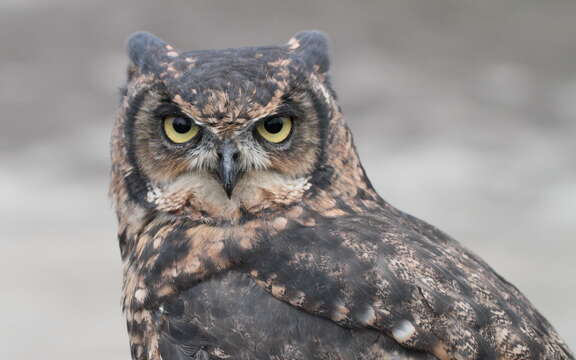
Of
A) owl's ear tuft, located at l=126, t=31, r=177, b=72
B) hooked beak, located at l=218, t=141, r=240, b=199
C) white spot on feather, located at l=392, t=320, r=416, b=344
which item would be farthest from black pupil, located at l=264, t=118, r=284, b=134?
white spot on feather, located at l=392, t=320, r=416, b=344

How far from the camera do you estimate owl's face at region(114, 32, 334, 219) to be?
8.52ft

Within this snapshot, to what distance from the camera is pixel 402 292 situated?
2406 millimetres

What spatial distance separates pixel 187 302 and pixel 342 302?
471 mm

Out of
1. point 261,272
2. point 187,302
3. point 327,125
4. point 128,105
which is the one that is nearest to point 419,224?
point 327,125

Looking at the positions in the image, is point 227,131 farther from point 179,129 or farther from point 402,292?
point 402,292

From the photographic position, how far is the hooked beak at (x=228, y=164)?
103 inches

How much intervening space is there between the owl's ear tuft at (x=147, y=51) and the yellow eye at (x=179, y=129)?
214mm

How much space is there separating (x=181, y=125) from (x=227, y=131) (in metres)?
0.16

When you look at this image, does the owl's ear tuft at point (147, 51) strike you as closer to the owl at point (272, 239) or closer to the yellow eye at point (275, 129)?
the owl at point (272, 239)

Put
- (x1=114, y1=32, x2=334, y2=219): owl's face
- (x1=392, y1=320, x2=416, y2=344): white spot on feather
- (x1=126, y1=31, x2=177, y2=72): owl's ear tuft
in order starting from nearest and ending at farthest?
(x1=392, y1=320, x2=416, y2=344): white spot on feather
(x1=114, y1=32, x2=334, y2=219): owl's face
(x1=126, y1=31, x2=177, y2=72): owl's ear tuft

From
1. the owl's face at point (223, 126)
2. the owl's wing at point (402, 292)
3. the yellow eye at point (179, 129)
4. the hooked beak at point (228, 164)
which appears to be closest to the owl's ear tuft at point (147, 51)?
the owl's face at point (223, 126)

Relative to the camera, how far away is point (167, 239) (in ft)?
9.10

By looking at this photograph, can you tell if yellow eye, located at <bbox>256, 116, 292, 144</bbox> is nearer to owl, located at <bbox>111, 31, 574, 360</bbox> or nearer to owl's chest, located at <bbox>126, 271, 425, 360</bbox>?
owl, located at <bbox>111, 31, 574, 360</bbox>

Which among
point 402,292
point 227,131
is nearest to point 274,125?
point 227,131
